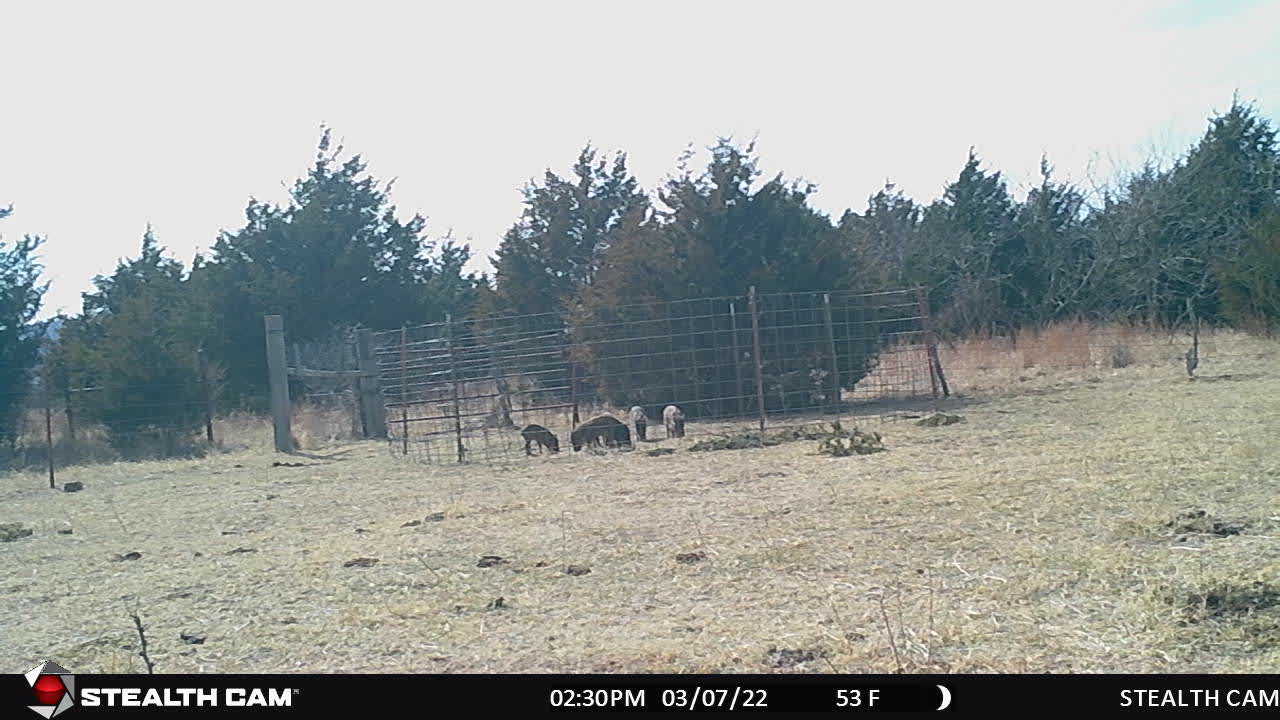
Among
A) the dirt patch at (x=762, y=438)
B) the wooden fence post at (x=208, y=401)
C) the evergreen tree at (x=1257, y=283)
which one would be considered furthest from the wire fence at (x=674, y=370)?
the evergreen tree at (x=1257, y=283)

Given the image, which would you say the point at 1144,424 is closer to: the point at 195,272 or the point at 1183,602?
the point at 1183,602

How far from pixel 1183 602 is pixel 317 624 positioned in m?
4.06

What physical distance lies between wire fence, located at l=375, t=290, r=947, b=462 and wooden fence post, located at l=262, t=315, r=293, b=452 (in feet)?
5.15

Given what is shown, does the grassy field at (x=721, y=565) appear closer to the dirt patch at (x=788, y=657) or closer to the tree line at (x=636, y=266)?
the dirt patch at (x=788, y=657)

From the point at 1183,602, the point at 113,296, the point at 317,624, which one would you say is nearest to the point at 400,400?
the point at 317,624

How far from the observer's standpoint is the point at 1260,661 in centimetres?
414

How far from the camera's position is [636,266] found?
19.7 m

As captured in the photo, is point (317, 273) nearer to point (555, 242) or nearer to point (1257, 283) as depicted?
point (555, 242)

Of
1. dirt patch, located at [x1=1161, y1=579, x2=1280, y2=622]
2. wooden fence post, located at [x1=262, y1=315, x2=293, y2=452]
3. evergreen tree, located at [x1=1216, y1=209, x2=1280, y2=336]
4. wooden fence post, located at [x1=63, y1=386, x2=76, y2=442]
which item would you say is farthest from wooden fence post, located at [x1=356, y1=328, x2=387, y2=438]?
evergreen tree, located at [x1=1216, y1=209, x2=1280, y2=336]

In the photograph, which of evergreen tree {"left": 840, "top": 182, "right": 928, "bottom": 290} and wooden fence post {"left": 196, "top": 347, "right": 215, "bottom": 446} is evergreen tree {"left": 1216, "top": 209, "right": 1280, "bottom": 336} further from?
wooden fence post {"left": 196, "top": 347, "right": 215, "bottom": 446}

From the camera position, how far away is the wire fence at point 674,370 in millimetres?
16172

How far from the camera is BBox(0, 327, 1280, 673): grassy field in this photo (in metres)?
4.71
